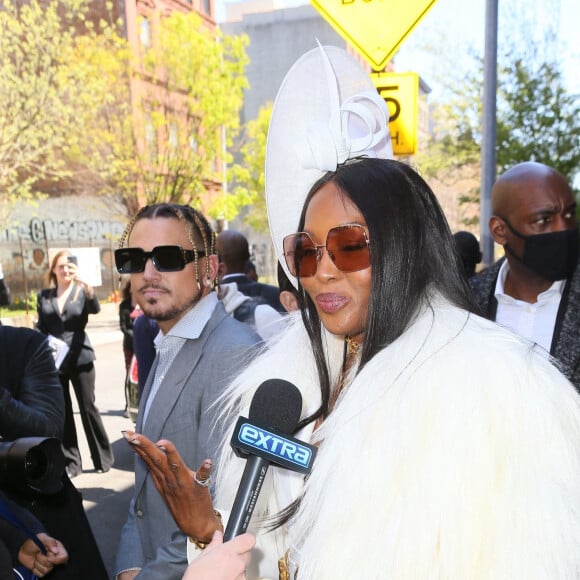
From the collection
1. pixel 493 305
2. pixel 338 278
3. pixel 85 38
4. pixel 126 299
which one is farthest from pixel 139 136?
pixel 338 278

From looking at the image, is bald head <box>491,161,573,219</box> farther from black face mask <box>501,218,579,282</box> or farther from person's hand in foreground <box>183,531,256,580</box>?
person's hand in foreground <box>183,531,256,580</box>

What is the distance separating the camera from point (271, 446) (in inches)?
44.5

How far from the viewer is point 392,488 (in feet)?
3.86

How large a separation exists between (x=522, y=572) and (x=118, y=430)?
6784mm

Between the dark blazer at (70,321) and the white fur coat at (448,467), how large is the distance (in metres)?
4.94

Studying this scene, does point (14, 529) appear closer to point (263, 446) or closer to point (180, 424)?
point (180, 424)

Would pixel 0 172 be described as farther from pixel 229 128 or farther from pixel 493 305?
pixel 493 305

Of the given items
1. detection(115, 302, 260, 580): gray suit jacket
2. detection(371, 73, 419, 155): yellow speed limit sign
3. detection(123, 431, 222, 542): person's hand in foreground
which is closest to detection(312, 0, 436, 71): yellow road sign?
detection(371, 73, 419, 155): yellow speed limit sign

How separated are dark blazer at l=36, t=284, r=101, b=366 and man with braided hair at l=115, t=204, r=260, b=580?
3445 mm

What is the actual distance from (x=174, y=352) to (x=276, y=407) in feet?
3.68

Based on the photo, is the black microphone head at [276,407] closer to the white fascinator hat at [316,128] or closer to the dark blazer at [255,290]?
the white fascinator hat at [316,128]

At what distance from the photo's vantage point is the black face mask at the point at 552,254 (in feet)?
9.34

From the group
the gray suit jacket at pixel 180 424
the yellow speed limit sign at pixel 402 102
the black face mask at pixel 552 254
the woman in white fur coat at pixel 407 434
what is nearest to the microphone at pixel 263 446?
the woman in white fur coat at pixel 407 434

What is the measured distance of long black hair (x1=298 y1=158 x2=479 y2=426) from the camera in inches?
51.9
